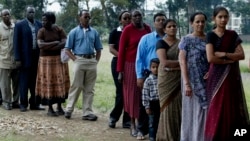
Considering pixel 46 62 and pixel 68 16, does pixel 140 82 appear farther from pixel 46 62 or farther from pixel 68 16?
pixel 68 16

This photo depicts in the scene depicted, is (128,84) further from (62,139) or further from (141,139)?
(62,139)

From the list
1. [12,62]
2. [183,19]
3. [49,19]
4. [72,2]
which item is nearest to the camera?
[49,19]

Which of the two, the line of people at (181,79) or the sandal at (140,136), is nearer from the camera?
the line of people at (181,79)

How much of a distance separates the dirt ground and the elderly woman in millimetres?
369

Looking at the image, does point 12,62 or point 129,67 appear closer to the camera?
point 129,67

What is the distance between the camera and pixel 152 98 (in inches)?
215

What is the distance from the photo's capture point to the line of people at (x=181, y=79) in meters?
4.52

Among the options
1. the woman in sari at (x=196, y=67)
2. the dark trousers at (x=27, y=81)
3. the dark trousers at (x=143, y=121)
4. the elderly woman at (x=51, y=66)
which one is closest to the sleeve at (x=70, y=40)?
the elderly woman at (x=51, y=66)

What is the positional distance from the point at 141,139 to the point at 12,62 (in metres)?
3.16

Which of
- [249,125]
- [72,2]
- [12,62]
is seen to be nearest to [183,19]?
[72,2]

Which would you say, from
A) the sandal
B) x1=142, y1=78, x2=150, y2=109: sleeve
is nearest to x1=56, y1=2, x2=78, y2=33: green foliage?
the sandal

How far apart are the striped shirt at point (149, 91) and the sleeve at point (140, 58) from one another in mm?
183

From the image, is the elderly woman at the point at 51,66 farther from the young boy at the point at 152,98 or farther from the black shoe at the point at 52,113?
the young boy at the point at 152,98

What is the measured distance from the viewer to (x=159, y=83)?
17.0 ft
